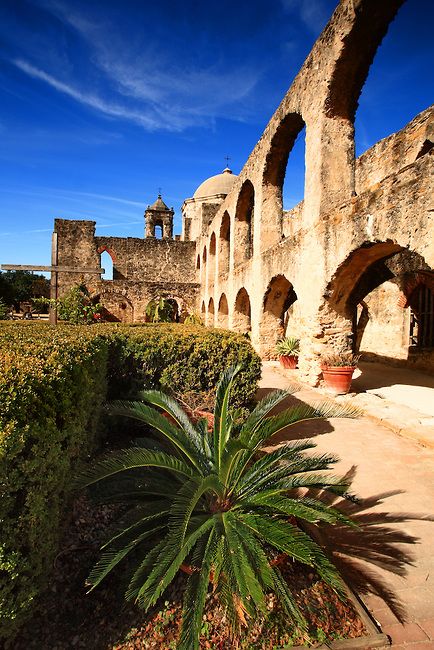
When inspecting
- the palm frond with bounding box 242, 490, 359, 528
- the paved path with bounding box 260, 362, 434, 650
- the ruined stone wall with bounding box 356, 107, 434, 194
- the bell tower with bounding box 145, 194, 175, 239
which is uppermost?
the bell tower with bounding box 145, 194, 175, 239

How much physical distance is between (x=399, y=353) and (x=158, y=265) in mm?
16278

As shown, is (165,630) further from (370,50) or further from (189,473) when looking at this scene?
(370,50)

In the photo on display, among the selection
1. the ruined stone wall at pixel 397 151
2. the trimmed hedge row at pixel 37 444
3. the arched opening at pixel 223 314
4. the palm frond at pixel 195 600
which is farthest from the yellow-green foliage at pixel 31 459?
the arched opening at pixel 223 314

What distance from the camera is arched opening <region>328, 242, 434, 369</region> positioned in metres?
7.22

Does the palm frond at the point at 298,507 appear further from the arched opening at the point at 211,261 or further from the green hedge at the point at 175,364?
the arched opening at the point at 211,261

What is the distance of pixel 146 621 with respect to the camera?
6.36 feet

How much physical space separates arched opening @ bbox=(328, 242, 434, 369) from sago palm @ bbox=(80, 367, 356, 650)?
15.0 ft

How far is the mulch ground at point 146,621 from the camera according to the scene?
71.2 inches

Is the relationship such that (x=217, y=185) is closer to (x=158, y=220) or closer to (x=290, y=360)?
(x=158, y=220)

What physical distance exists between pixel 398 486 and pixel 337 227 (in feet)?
13.8

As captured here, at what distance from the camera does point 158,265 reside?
78.2ft

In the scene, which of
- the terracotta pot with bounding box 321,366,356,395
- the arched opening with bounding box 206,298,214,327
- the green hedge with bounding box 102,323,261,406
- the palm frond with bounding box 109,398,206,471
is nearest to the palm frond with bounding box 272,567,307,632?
the palm frond with bounding box 109,398,206,471

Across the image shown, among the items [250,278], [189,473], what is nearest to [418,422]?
[189,473]

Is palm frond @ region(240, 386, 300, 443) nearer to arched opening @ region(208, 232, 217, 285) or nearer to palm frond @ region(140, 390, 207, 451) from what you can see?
palm frond @ region(140, 390, 207, 451)
